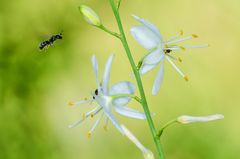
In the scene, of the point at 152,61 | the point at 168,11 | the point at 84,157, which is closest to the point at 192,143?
the point at 84,157

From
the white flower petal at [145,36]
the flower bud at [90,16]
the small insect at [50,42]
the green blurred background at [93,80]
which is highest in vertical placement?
the flower bud at [90,16]

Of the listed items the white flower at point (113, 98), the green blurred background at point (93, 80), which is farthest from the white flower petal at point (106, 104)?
the green blurred background at point (93, 80)

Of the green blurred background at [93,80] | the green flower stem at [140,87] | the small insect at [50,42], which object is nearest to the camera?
the green flower stem at [140,87]

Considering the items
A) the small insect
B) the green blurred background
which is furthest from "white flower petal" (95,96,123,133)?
the green blurred background

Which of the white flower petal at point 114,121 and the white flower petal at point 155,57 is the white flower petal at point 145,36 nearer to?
the white flower petal at point 155,57

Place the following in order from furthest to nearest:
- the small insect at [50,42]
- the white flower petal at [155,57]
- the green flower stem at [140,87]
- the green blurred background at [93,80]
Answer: the green blurred background at [93,80] → the small insect at [50,42] → the white flower petal at [155,57] → the green flower stem at [140,87]
